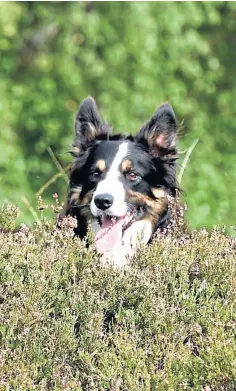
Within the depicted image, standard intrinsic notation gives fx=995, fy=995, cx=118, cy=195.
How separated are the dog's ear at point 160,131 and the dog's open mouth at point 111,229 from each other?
0.63 m

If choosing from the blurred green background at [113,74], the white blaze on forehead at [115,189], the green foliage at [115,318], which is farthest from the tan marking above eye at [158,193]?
the blurred green background at [113,74]

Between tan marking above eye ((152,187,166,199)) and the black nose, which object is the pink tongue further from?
tan marking above eye ((152,187,166,199))

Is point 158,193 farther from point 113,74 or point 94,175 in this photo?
point 113,74

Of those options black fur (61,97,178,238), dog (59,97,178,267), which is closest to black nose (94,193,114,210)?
dog (59,97,178,267)

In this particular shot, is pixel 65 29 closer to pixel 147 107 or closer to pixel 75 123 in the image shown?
pixel 147 107

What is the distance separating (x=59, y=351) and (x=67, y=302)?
0.32 meters

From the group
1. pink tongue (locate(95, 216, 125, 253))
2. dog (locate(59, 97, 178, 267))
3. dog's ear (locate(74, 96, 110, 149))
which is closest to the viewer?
pink tongue (locate(95, 216, 125, 253))

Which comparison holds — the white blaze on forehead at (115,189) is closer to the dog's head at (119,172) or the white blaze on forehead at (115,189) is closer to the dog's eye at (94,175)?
the dog's head at (119,172)

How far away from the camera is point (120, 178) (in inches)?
274

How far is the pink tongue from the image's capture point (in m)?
6.64

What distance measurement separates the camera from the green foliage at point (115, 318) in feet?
15.3

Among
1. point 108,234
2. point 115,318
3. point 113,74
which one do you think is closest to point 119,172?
point 108,234

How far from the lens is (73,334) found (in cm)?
493

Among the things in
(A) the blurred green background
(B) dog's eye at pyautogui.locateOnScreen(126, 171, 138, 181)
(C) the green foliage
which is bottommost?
(C) the green foliage
